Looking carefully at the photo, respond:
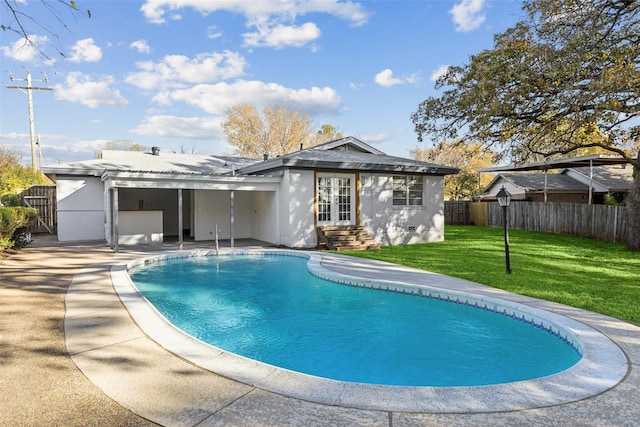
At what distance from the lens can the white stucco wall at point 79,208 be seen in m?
15.9

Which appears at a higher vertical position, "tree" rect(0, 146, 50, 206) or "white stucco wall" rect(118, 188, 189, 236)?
"tree" rect(0, 146, 50, 206)

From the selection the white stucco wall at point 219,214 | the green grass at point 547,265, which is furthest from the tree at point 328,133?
the green grass at point 547,265

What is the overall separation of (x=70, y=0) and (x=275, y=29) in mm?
16680

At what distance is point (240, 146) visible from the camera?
38188 mm

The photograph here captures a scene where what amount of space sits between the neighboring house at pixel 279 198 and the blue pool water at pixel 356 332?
15.3 ft

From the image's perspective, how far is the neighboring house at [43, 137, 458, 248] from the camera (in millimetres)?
14141

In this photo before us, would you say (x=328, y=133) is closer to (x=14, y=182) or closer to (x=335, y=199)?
(x=14, y=182)

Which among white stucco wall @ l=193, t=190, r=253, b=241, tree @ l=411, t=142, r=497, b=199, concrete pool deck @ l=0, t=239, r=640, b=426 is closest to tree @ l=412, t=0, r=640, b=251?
concrete pool deck @ l=0, t=239, r=640, b=426

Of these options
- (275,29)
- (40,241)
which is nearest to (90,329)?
(40,241)

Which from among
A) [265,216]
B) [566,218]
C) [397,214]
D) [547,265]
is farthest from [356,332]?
[566,218]

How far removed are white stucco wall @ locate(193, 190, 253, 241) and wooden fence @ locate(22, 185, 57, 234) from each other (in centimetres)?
831

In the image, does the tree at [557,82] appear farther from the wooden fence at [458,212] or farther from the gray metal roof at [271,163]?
the wooden fence at [458,212]

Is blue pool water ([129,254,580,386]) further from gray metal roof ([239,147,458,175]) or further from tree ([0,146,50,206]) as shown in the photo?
tree ([0,146,50,206])

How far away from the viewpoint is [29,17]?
175 inches
